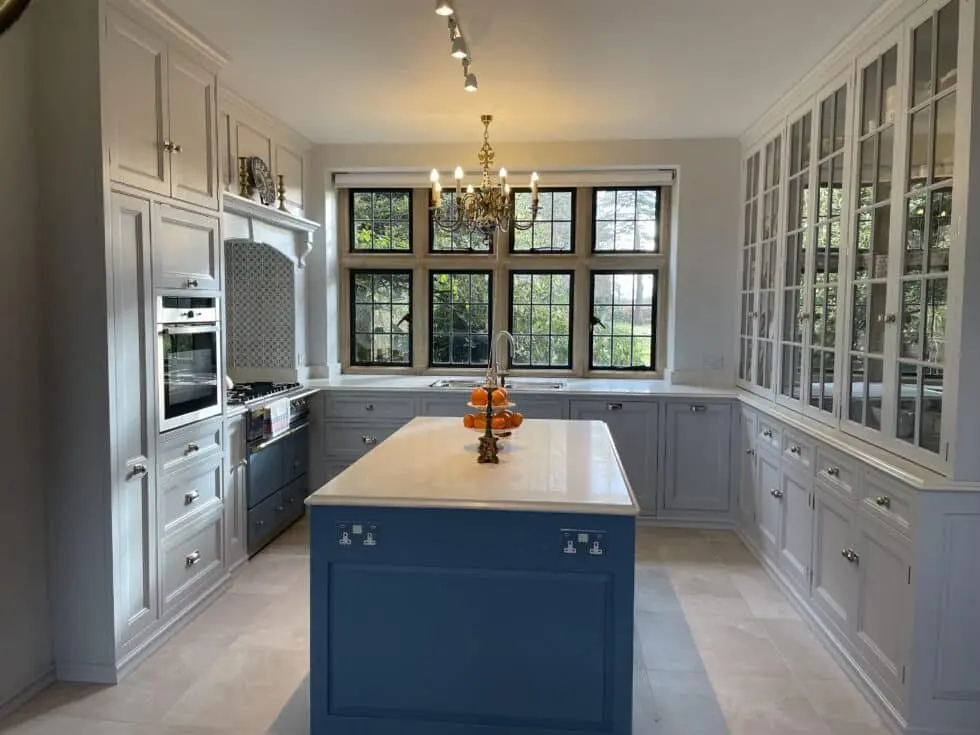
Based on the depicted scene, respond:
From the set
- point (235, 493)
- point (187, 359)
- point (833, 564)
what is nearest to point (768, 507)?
point (833, 564)

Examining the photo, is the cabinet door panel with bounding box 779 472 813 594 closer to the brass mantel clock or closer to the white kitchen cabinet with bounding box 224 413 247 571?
the white kitchen cabinet with bounding box 224 413 247 571

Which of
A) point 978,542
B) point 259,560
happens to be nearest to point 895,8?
point 978,542

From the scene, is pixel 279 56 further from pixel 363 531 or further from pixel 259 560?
pixel 259 560

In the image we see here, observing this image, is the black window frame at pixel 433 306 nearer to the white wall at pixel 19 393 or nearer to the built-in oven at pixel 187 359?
the built-in oven at pixel 187 359

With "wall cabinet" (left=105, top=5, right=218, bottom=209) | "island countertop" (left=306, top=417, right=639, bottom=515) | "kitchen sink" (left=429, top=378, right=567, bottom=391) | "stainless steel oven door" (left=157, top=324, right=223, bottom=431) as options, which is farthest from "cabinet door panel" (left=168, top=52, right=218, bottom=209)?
"kitchen sink" (left=429, top=378, right=567, bottom=391)

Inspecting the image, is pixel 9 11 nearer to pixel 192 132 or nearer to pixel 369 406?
pixel 192 132

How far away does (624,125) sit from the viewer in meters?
4.43

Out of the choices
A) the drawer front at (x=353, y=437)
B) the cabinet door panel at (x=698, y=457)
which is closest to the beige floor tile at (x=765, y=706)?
the cabinet door panel at (x=698, y=457)

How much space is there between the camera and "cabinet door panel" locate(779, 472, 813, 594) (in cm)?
323

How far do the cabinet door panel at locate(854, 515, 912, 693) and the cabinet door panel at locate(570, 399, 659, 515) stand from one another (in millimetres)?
1898

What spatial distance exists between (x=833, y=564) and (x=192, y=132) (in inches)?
140

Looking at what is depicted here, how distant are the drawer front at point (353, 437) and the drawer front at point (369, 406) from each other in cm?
7

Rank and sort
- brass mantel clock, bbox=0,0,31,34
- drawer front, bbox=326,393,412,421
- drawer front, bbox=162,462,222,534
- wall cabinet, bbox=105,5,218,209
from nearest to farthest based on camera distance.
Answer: brass mantel clock, bbox=0,0,31,34 < wall cabinet, bbox=105,5,218,209 < drawer front, bbox=162,462,222,534 < drawer front, bbox=326,393,412,421

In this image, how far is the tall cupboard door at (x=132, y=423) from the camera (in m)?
2.57
